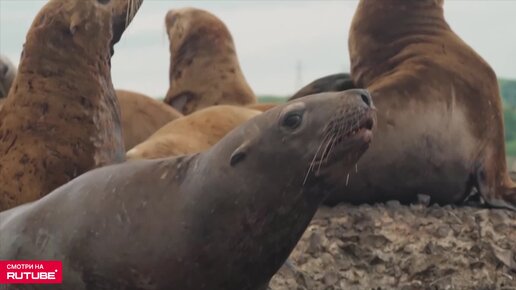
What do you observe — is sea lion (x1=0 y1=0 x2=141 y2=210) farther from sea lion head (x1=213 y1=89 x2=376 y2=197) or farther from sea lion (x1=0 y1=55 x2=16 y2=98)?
sea lion (x1=0 y1=55 x2=16 y2=98)

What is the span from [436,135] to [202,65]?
5349 mm

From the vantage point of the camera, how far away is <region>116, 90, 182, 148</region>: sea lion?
35.1 ft

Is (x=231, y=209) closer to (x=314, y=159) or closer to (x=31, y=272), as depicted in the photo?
(x=314, y=159)

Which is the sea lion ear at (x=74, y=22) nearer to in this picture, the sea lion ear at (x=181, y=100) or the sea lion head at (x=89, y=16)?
the sea lion head at (x=89, y=16)

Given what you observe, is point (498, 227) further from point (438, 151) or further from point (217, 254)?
point (217, 254)

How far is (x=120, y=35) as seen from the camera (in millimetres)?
8242

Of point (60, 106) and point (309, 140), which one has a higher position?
point (309, 140)

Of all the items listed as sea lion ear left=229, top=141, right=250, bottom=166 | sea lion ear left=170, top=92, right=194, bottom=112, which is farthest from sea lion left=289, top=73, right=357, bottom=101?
sea lion ear left=229, top=141, right=250, bottom=166

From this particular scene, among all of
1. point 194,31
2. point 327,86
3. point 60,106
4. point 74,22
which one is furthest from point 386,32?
point 194,31

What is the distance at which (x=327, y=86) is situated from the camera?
9.60 meters

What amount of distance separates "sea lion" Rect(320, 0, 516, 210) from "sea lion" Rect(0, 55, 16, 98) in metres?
4.89

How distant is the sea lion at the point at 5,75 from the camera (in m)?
12.7

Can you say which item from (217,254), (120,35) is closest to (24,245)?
(217,254)

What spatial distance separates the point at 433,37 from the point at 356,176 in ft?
5.66
